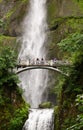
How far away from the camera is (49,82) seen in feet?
131

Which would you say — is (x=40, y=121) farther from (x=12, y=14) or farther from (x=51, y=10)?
(x=12, y=14)

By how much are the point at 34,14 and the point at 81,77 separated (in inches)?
1199

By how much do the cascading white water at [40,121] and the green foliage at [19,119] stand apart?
Answer: 0.84 meters

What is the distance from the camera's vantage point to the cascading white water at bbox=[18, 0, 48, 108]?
129 feet

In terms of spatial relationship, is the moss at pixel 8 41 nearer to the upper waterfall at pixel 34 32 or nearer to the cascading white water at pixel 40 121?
the upper waterfall at pixel 34 32

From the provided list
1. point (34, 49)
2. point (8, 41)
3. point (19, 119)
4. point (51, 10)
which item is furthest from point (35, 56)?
point (19, 119)

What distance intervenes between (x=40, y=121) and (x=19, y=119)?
3.02m

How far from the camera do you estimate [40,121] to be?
28.1 m

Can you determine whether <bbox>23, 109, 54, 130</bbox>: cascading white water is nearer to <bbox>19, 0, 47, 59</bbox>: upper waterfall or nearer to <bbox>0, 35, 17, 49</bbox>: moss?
<bbox>19, 0, 47, 59</bbox>: upper waterfall

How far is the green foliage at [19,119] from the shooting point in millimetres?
25094

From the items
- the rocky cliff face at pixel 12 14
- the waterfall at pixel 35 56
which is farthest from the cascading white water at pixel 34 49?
the rocky cliff face at pixel 12 14

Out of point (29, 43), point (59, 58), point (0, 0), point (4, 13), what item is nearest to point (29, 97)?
point (59, 58)

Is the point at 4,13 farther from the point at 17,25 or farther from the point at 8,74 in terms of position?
the point at 8,74

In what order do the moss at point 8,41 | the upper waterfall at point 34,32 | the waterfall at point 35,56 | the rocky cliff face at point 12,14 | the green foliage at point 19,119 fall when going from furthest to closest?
1. the rocky cliff face at point 12,14
2. the moss at point 8,41
3. the upper waterfall at point 34,32
4. the waterfall at point 35,56
5. the green foliage at point 19,119
